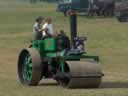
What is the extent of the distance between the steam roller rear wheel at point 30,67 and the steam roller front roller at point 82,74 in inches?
40.1

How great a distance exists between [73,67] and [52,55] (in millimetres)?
1131

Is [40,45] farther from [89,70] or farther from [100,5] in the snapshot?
[100,5]

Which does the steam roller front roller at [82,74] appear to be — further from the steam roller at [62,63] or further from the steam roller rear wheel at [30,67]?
the steam roller rear wheel at [30,67]

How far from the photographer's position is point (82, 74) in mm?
14469

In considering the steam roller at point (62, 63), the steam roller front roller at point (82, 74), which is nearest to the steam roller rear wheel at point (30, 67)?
the steam roller at point (62, 63)

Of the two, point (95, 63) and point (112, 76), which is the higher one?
point (95, 63)

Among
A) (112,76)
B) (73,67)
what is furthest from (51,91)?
(112,76)

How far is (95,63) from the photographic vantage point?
14.8 metres

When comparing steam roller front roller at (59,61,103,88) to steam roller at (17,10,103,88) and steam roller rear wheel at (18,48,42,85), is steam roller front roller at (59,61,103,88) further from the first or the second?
steam roller rear wheel at (18,48,42,85)

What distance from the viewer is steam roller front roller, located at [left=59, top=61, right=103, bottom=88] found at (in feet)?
47.3

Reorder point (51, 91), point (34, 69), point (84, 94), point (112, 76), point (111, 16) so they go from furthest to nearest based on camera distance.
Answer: point (111, 16)
point (112, 76)
point (34, 69)
point (51, 91)
point (84, 94)

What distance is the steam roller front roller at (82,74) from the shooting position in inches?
567

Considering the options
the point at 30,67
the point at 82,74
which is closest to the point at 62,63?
the point at 82,74

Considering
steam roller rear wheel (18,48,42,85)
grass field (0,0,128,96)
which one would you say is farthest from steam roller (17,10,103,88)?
grass field (0,0,128,96)
